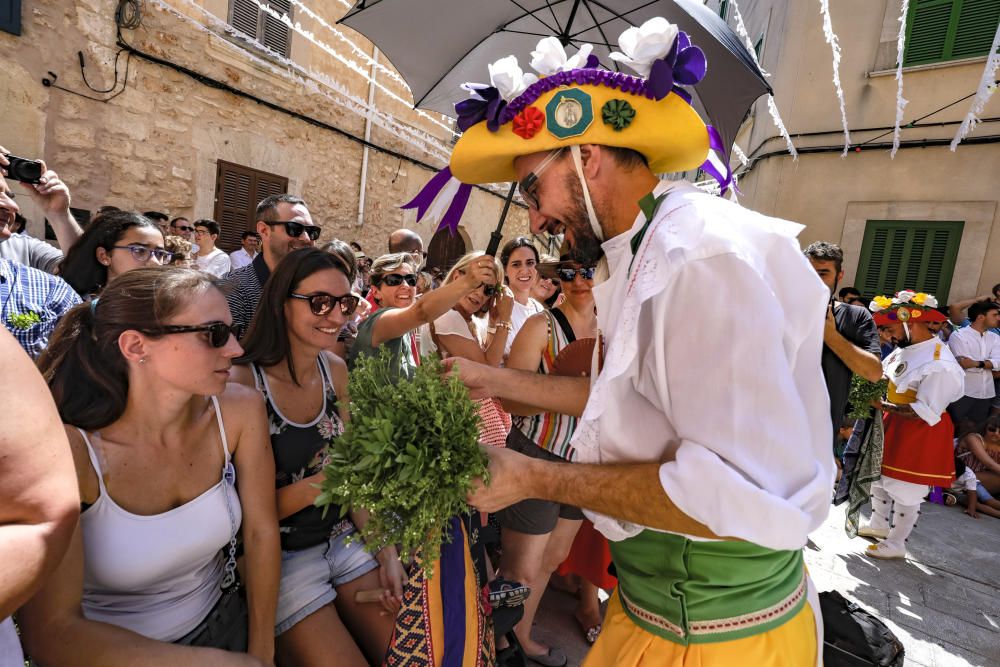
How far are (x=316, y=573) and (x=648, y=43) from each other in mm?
2456

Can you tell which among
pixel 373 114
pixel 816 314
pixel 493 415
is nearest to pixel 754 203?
pixel 373 114

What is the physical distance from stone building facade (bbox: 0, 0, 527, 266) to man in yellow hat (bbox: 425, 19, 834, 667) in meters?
6.24

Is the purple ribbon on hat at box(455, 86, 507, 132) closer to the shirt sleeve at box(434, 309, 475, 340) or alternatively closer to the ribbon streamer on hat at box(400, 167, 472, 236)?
the ribbon streamer on hat at box(400, 167, 472, 236)

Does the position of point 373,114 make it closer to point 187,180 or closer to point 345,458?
point 187,180

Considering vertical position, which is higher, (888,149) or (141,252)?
(888,149)

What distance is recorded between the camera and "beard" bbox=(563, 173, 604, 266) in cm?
148

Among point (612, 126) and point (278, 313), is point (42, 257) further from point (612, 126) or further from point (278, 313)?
point (612, 126)

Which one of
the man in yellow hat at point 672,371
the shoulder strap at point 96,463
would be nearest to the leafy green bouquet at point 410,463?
the man in yellow hat at point 672,371

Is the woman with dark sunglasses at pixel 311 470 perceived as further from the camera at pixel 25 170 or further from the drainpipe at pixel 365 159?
the drainpipe at pixel 365 159

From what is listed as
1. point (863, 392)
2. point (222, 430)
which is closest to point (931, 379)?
point (863, 392)

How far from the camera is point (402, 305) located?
161 inches

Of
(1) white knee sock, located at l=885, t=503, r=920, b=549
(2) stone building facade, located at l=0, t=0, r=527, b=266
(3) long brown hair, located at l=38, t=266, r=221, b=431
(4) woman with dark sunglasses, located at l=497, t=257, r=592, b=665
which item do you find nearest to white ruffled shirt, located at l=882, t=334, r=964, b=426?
(1) white knee sock, located at l=885, t=503, r=920, b=549

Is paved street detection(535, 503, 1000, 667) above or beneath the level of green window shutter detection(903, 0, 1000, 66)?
beneath

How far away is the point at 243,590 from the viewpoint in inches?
86.6
